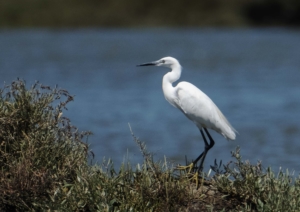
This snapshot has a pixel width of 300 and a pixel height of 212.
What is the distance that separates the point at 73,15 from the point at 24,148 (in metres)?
53.2

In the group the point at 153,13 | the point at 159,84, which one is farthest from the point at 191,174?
the point at 153,13

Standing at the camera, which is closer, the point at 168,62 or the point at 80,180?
the point at 80,180

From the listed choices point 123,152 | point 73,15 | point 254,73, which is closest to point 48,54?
point 254,73

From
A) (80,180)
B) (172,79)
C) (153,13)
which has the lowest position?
(80,180)

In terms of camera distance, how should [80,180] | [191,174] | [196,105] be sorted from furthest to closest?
[196,105], [191,174], [80,180]

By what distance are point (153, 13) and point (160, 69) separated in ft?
93.6

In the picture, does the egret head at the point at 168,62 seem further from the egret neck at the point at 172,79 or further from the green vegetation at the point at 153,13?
the green vegetation at the point at 153,13

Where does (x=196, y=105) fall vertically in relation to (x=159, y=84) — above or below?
below

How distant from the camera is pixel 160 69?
30.5 m

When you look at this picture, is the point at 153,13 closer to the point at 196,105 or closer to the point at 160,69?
the point at 160,69

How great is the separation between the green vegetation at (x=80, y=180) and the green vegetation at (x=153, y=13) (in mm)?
51583

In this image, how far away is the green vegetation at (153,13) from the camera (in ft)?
186

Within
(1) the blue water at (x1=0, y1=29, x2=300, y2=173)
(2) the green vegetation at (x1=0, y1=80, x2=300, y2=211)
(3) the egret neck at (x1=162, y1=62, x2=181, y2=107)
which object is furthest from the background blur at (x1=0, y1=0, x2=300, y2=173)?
(2) the green vegetation at (x1=0, y1=80, x2=300, y2=211)

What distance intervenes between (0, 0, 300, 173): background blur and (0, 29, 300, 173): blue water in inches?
1.4
